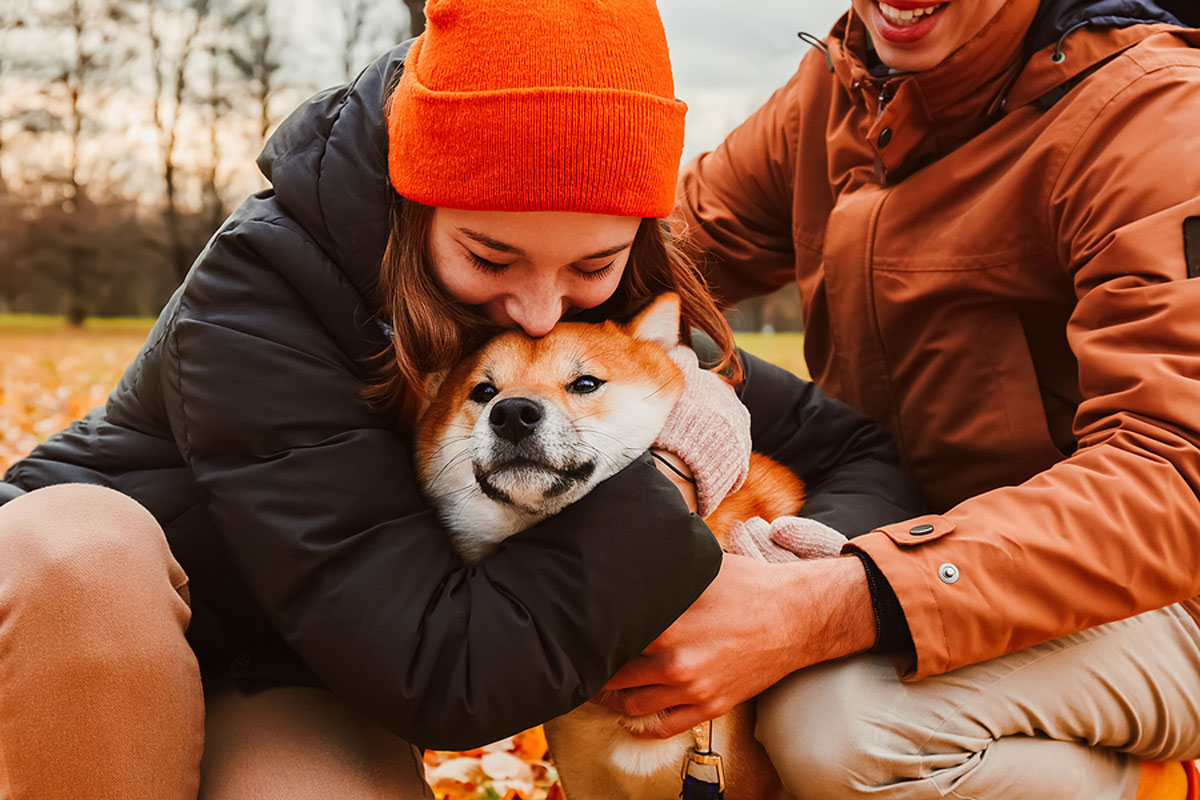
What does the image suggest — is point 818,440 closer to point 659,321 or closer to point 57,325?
point 659,321

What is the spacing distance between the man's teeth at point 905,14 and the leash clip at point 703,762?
57.3 inches

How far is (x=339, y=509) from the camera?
1.37 meters

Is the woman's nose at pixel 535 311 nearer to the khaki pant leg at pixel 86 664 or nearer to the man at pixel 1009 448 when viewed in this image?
the man at pixel 1009 448

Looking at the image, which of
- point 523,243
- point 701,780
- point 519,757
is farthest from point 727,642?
point 519,757

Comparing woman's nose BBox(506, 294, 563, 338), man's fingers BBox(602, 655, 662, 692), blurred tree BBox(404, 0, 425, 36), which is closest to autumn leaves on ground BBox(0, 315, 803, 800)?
man's fingers BBox(602, 655, 662, 692)

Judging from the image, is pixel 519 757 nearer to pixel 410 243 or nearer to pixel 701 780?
pixel 701 780

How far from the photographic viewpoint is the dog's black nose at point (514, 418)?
1.47 meters

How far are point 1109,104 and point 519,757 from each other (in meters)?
2.04

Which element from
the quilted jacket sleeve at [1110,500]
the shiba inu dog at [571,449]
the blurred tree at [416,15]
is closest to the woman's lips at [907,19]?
the quilted jacket sleeve at [1110,500]

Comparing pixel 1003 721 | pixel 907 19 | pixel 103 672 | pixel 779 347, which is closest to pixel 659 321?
pixel 907 19

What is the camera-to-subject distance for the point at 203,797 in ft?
4.72

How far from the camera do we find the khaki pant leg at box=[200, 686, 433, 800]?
1.43 metres

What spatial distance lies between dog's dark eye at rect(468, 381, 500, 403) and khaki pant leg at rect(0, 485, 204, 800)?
0.59 meters

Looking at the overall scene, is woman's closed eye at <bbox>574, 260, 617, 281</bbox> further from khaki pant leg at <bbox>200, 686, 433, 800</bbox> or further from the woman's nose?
khaki pant leg at <bbox>200, 686, 433, 800</bbox>
